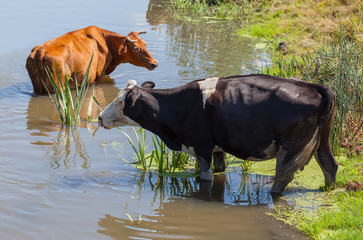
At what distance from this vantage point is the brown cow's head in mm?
12289

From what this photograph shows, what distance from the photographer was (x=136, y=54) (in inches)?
487

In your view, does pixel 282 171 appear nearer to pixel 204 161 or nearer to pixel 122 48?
pixel 204 161

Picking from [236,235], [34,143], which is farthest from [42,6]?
[236,235]

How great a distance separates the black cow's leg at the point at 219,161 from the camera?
24.0 feet

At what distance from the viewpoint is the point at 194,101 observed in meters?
6.81

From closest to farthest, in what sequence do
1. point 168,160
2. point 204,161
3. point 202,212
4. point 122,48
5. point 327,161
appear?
point 202,212 → point 327,161 → point 204,161 → point 168,160 → point 122,48

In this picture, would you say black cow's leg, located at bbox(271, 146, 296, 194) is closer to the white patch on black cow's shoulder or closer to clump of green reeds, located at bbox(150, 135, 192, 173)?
the white patch on black cow's shoulder

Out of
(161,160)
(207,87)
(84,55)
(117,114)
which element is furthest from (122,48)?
(207,87)

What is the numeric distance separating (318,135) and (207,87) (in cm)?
142

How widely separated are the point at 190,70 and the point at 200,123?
6.16 metres

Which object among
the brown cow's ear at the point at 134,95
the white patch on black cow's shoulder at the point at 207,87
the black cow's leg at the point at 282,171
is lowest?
the black cow's leg at the point at 282,171

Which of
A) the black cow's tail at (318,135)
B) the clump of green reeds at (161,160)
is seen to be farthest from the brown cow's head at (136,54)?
the black cow's tail at (318,135)

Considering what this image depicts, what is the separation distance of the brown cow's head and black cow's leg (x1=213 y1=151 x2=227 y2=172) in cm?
536

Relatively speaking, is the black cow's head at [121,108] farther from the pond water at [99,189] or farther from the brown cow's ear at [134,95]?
the pond water at [99,189]
